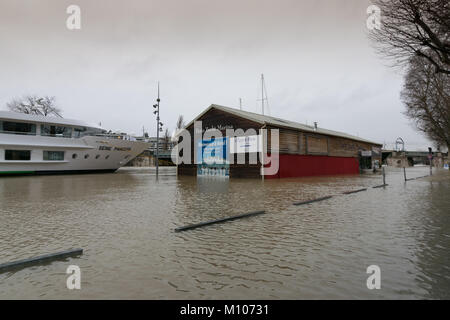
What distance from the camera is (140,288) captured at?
282cm

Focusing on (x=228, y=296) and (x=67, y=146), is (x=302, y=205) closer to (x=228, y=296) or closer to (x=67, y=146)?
(x=228, y=296)

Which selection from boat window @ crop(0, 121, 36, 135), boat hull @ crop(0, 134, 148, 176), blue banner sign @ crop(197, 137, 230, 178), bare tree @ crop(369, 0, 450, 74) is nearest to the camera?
bare tree @ crop(369, 0, 450, 74)

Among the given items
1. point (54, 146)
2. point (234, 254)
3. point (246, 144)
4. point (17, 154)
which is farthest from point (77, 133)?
point (234, 254)

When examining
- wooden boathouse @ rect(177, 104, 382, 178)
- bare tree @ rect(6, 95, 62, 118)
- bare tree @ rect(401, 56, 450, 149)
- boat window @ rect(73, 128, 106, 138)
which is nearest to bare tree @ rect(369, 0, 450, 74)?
wooden boathouse @ rect(177, 104, 382, 178)

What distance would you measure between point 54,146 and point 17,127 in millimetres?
3665

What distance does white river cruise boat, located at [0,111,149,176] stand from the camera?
2436 cm

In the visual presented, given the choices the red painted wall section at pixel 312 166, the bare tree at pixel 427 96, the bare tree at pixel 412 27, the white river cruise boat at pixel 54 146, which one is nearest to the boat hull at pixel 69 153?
the white river cruise boat at pixel 54 146

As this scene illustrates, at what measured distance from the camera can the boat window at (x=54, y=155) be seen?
26562mm

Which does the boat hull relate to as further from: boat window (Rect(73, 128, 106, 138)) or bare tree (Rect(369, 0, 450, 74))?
bare tree (Rect(369, 0, 450, 74))

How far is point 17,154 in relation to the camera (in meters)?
24.8

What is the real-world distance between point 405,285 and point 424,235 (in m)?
2.60

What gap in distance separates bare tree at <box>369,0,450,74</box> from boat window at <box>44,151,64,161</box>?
29.9m

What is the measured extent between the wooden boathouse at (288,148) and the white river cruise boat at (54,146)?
32.1ft
